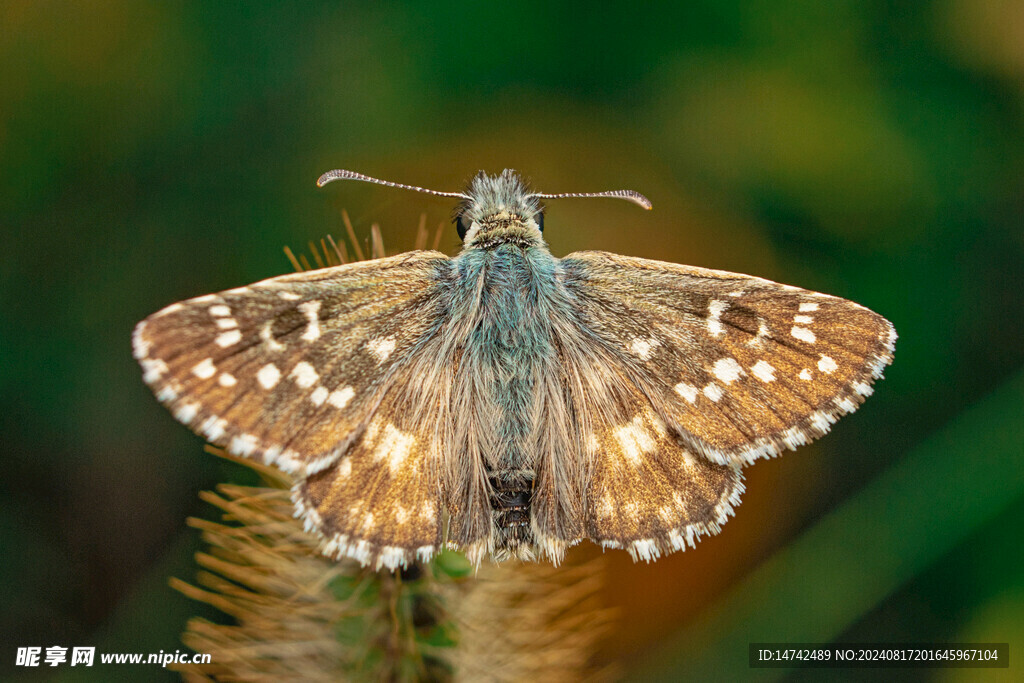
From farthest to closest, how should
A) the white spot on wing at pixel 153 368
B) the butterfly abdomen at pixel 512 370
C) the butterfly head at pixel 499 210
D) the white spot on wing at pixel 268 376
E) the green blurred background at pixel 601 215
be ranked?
the green blurred background at pixel 601 215
the butterfly head at pixel 499 210
the butterfly abdomen at pixel 512 370
the white spot on wing at pixel 268 376
the white spot on wing at pixel 153 368

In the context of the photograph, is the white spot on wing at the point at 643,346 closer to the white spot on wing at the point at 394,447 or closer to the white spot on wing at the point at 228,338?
the white spot on wing at the point at 394,447

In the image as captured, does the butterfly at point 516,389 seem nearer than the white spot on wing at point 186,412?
No

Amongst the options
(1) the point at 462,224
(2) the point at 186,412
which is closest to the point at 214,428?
(2) the point at 186,412

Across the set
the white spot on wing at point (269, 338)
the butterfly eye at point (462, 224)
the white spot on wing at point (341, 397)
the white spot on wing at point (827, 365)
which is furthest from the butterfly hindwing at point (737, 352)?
the white spot on wing at point (269, 338)

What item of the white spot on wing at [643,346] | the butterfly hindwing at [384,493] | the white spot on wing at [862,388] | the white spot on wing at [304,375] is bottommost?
the butterfly hindwing at [384,493]

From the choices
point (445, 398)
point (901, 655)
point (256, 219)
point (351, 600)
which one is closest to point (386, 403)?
point (445, 398)

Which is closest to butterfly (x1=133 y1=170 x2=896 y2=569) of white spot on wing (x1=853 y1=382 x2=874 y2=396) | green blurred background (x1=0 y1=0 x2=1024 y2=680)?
white spot on wing (x1=853 y1=382 x2=874 y2=396)

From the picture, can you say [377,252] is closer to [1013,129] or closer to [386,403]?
[386,403]
